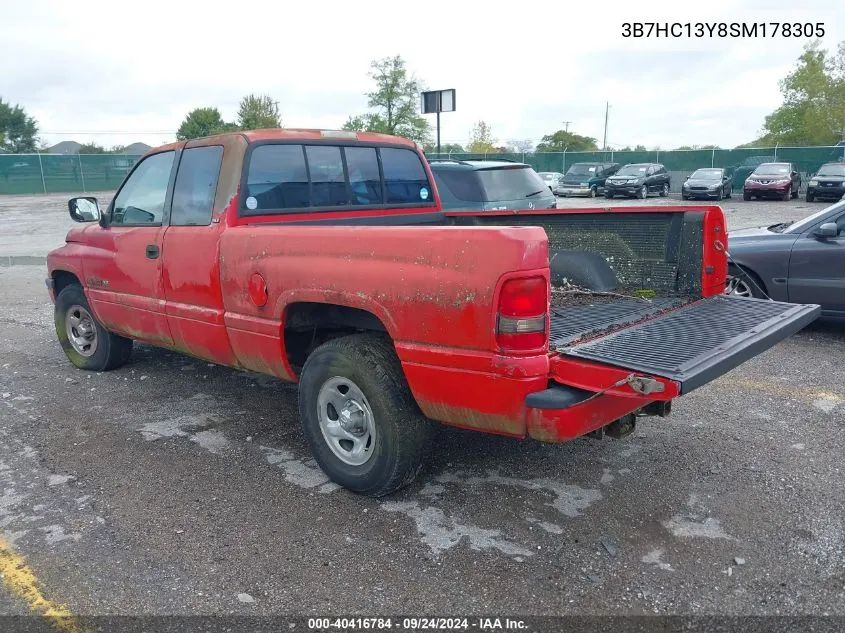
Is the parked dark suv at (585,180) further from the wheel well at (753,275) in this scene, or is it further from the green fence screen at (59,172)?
the wheel well at (753,275)

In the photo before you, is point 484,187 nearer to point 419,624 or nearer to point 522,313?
point 522,313

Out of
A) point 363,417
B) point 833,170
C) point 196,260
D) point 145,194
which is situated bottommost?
point 363,417

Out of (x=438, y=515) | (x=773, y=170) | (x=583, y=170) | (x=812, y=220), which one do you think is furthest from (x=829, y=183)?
(x=438, y=515)

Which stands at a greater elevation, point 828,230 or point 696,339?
point 828,230

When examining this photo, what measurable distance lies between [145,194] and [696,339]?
12.9ft

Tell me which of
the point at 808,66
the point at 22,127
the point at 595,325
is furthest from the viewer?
the point at 22,127

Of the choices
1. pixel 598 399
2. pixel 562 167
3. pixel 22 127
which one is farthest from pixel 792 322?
pixel 22 127

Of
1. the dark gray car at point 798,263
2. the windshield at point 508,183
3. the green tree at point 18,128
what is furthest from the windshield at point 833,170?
the green tree at point 18,128

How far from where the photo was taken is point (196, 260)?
4.41 meters

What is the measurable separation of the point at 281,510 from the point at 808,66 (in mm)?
52826

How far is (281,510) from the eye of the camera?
362 cm

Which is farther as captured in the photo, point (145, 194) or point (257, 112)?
point (257, 112)

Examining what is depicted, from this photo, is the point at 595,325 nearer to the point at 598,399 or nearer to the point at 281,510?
the point at 598,399

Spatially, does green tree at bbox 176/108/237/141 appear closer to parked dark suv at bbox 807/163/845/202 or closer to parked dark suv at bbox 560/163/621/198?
parked dark suv at bbox 560/163/621/198
